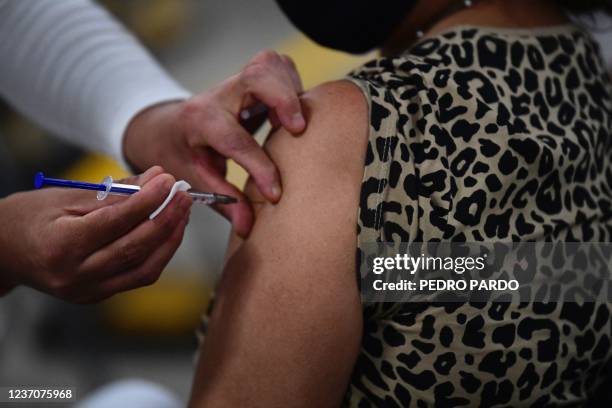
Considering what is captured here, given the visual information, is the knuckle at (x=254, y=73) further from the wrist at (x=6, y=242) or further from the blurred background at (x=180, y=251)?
the blurred background at (x=180, y=251)

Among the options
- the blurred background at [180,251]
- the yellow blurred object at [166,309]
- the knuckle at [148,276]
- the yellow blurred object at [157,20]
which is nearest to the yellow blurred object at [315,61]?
the blurred background at [180,251]

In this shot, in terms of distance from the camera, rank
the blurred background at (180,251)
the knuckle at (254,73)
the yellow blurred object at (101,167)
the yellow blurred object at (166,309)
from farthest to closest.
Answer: the yellow blurred object at (166,309) < the blurred background at (180,251) < the yellow blurred object at (101,167) < the knuckle at (254,73)

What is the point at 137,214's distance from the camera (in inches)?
23.9

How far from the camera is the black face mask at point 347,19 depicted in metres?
0.93

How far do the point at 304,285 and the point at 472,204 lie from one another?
0.78 ft

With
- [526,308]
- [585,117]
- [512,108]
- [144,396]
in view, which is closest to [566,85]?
[585,117]

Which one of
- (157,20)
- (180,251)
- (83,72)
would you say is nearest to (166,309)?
(180,251)

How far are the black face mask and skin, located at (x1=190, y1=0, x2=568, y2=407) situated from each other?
0.22 metres

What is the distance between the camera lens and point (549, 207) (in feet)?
2.68

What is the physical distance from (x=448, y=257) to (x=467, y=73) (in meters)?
0.25

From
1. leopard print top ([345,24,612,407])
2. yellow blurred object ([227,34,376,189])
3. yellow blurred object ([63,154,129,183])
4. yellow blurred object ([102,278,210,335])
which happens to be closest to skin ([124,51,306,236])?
leopard print top ([345,24,612,407])

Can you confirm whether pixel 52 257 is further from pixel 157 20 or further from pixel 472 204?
pixel 157 20

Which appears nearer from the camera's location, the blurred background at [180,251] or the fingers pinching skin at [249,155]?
the fingers pinching skin at [249,155]

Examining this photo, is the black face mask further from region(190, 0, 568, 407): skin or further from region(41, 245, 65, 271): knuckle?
region(41, 245, 65, 271): knuckle
